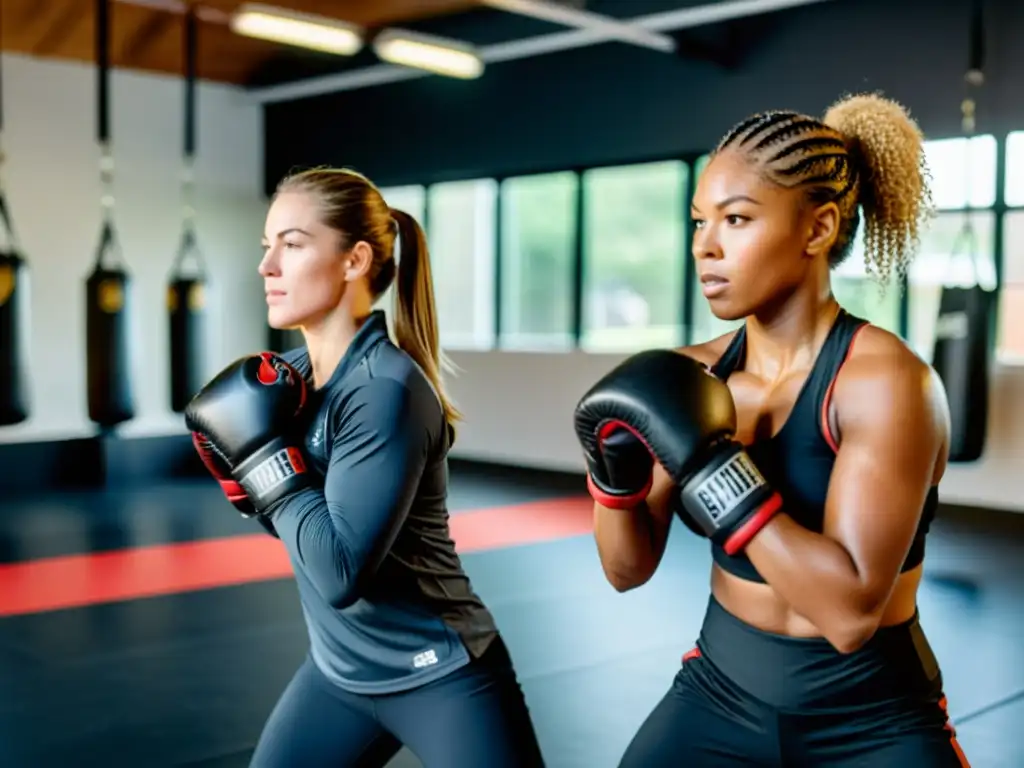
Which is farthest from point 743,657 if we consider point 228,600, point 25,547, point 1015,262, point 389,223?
point 1015,262

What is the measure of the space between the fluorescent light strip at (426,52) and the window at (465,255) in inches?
68.9

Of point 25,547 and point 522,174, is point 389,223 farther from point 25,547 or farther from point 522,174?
point 522,174

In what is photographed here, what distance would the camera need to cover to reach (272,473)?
4.87ft

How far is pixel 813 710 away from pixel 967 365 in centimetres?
444

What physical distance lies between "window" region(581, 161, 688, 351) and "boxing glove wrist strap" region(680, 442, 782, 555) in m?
6.50

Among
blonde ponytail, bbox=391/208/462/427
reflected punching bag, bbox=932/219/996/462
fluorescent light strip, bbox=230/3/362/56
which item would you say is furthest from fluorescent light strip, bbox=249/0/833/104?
blonde ponytail, bbox=391/208/462/427

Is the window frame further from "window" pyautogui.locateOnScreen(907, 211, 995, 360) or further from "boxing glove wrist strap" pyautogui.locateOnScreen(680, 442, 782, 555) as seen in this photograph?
"boxing glove wrist strap" pyautogui.locateOnScreen(680, 442, 782, 555)

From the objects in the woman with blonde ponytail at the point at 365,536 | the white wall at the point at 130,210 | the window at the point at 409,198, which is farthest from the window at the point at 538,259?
the woman with blonde ponytail at the point at 365,536

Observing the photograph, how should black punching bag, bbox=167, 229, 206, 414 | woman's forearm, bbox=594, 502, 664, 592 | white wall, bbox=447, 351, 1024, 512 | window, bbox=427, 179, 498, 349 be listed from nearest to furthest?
woman's forearm, bbox=594, 502, 664, 592, black punching bag, bbox=167, 229, 206, 414, white wall, bbox=447, 351, 1024, 512, window, bbox=427, 179, 498, 349

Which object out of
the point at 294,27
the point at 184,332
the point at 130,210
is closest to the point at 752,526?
the point at 294,27

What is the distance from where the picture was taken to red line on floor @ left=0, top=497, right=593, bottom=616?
14.4 ft

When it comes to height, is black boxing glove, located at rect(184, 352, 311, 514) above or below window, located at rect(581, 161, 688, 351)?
below

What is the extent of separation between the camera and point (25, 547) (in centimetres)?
543

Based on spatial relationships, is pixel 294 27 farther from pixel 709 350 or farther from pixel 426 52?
pixel 709 350
